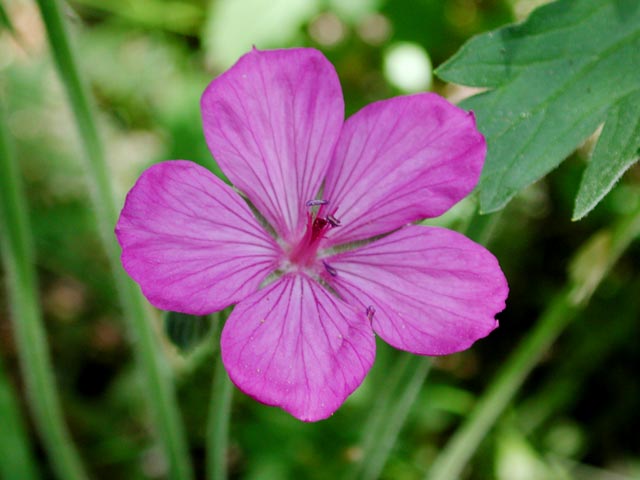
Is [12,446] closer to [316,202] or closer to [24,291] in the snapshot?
[24,291]

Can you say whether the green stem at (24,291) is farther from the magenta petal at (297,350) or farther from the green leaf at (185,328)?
the magenta petal at (297,350)

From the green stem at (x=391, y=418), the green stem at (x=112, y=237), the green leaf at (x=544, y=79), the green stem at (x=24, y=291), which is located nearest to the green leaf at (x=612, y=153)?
the green leaf at (x=544, y=79)

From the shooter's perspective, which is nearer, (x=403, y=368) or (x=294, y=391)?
Result: (x=294, y=391)

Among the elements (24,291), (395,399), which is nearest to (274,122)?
(395,399)

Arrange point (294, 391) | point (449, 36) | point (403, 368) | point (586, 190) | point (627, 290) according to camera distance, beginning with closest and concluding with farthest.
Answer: point (294, 391) < point (586, 190) < point (403, 368) < point (627, 290) < point (449, 36)

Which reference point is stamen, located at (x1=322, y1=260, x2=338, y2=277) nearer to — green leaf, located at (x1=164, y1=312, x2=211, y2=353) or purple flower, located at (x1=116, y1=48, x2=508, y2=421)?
purple flower, located at (x1=116, y1=48, x2=508, y2=421)

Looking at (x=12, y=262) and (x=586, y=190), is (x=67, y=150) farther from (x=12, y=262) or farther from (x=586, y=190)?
(x=586, y=190)

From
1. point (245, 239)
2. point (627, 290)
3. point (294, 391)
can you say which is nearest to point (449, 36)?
point (627, 290)
